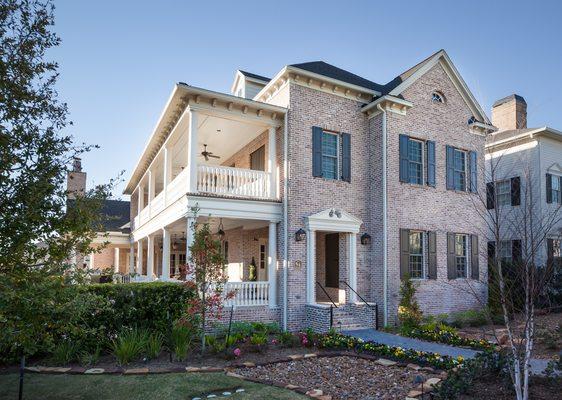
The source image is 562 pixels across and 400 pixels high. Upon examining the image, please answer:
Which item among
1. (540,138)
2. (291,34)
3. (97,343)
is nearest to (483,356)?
(97,343)

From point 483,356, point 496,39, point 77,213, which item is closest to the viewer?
point 77,213

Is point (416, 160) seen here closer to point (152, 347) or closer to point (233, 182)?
point (233, 182)

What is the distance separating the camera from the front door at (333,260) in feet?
50.3

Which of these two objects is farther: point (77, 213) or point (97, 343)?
point (97, 343)

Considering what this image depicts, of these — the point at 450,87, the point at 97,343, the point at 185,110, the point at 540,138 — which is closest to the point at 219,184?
the point at 185,110

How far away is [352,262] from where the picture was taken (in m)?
14.5

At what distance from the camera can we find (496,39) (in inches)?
436

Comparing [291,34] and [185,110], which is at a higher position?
[291,34]

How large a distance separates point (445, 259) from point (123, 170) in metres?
13.5

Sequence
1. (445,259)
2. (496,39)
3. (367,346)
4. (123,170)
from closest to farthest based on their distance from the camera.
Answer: (123,170) < (367,346) < (496,39) < (445,259)

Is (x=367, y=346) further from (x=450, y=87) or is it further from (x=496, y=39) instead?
(x=450, y=87)

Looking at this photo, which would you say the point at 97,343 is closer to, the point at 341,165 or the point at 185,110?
the point at 185,110

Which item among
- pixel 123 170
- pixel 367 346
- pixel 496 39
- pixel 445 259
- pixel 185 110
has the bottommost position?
pixel 367 346

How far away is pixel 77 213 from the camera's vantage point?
16.1 ft
